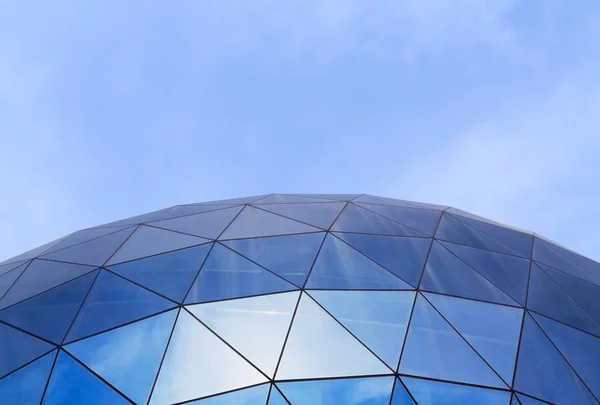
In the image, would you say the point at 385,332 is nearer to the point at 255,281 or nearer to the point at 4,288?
the point at 255,281

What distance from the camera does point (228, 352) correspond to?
34.7 ft

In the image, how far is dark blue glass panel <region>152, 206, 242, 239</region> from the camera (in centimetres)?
1527

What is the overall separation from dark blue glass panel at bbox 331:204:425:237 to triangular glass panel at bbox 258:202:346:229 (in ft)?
1.00

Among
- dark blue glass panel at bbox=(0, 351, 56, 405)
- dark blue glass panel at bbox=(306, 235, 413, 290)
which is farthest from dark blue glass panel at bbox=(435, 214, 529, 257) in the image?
dark blue glass panel at bbox=(0, 351, 56, 405)

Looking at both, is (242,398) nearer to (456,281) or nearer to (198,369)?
(198,369)

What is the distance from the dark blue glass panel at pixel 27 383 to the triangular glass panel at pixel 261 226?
5.39 meters

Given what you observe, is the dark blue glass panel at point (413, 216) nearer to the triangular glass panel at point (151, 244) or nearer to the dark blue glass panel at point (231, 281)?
the dark blue glass panel at point (231, 281)

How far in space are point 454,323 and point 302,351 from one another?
3384mm

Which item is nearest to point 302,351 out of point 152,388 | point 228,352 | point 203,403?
point 228,352

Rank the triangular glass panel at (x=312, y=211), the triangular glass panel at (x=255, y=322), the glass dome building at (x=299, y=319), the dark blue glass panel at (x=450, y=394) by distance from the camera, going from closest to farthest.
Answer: the dark blue glass panel at (x=450, y=394), the glass dome building at (x=299, y=319), the triangular glass panel at (x=255, y=322), the triangular glass panel at (x=312, y=211)

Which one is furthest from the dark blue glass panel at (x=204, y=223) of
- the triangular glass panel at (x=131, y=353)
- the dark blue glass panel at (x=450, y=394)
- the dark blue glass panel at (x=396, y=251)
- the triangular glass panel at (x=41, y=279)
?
the dark blue glass panel at (x=450, y=394)

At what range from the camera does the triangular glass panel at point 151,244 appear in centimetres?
1416

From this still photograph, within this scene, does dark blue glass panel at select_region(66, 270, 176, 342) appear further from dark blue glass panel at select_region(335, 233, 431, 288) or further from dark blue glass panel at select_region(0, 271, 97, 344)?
dark blue glass panel at select_region(335, 233, 431, 288)

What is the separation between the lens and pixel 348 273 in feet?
41.7
